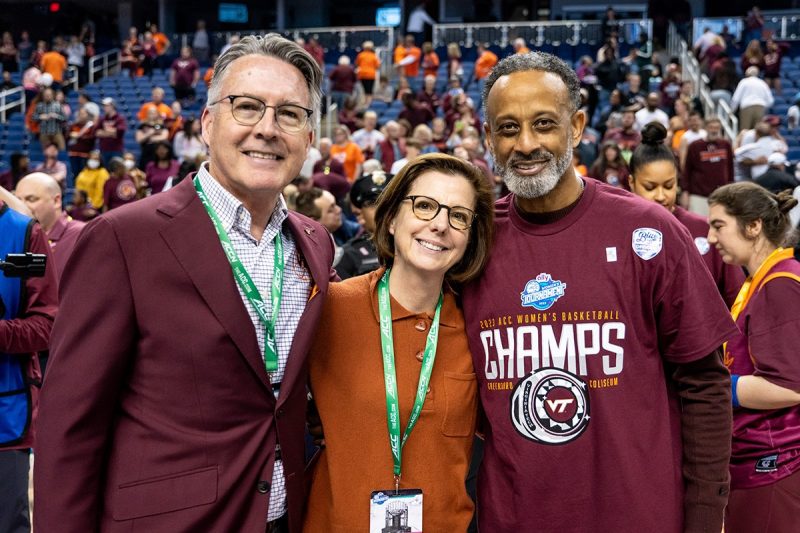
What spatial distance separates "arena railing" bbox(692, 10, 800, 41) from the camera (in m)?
17.0

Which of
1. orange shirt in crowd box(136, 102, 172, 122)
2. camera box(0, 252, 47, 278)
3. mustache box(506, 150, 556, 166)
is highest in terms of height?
orange shirt in crowd box(136, 102, 172, 122)

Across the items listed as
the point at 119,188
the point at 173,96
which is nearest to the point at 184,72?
the point at 173,96

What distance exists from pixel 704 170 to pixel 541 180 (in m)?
7.14

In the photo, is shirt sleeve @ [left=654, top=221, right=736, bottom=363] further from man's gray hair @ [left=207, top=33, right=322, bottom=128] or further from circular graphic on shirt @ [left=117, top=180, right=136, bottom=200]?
circular graphic on shirt @ [left=117, top=180, right=136, bottom=200]

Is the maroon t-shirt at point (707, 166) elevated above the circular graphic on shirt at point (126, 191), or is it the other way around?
the maroon t-shirt at point (707, 166)

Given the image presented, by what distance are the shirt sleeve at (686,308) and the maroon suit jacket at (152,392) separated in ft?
3.04

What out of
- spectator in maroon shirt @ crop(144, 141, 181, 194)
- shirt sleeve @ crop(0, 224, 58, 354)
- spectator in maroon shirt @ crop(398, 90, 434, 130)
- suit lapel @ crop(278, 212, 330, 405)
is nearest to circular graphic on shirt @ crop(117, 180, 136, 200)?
spectator in maroon shirt @ crop(144, 141, 181, 194)

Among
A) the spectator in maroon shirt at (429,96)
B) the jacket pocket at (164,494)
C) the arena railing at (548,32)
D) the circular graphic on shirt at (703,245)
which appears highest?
the arena railing at (548,32)

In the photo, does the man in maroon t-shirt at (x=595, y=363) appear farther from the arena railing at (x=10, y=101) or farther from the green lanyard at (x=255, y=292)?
the arena railing at (x=10, y=101)

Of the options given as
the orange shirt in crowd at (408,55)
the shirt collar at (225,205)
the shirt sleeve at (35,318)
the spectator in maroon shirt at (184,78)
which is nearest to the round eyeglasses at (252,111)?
the shirt collar at (225,205)

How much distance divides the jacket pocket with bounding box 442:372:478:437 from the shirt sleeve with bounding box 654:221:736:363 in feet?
1.60

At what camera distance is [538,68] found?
2160 mm

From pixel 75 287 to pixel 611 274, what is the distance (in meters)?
1.20

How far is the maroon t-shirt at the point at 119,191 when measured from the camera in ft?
29.6
